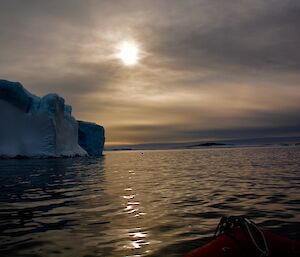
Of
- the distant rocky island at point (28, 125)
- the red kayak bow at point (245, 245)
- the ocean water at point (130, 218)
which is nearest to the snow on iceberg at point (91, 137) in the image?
the distant rocky island at point (28, 125)

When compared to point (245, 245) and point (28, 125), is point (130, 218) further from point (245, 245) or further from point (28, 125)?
point (28, 125)

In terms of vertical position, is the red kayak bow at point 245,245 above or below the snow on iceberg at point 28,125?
below

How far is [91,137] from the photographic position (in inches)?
2940

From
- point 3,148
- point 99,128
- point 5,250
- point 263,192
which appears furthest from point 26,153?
point 5,250

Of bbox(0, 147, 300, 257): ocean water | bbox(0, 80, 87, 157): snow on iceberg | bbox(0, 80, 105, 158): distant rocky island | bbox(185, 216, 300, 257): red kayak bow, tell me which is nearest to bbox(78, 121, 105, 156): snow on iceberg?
bbox(0, 80, 105, 158): distant rocky island

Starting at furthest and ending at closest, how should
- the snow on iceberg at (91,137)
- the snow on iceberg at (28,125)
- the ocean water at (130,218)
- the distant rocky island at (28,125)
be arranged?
the snow on iceberg at (91,137) → the snow on iceberg at (28,125) → the distant rocky island at (28,125) → the ocean water at (130,218)

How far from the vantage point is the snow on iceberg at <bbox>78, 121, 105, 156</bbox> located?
72000mm

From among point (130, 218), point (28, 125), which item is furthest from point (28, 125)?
point (130, 218)

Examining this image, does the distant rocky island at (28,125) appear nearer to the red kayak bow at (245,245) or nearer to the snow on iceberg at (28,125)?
the snow on iceberg at (28,125)

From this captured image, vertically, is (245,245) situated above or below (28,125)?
below

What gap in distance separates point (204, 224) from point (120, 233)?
2.06 m

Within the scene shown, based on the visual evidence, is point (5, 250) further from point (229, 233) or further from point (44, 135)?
point (44, 135)

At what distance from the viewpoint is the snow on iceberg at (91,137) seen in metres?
72.0

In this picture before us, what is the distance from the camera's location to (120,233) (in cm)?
758
